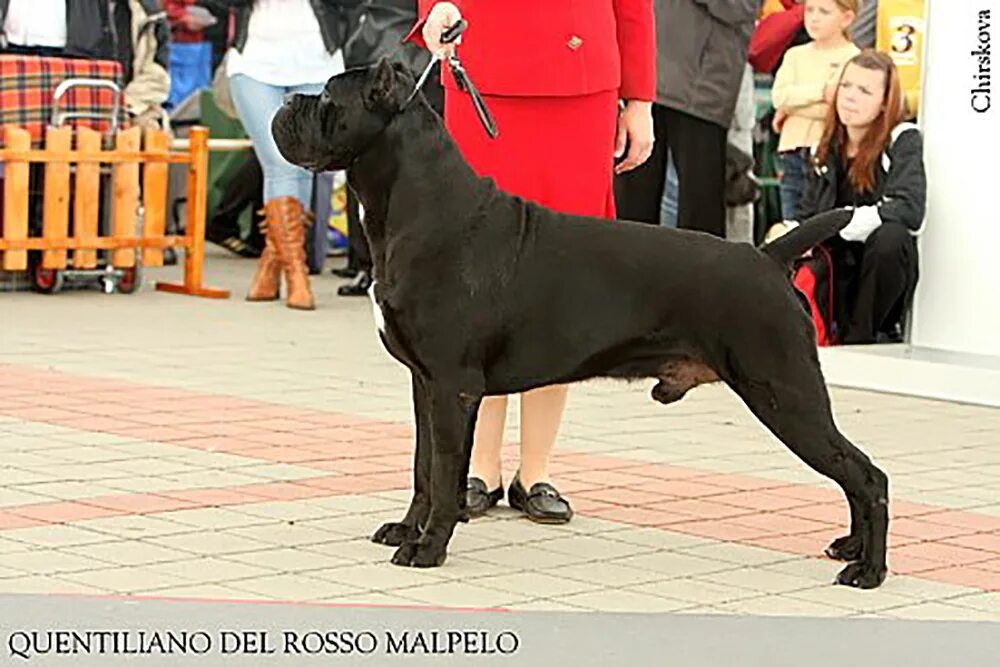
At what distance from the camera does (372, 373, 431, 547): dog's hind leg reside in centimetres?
611

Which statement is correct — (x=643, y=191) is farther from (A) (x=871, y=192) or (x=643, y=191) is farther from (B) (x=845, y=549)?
(B) (x=845, y=549)

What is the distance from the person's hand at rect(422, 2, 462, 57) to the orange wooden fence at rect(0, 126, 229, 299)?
6.52m

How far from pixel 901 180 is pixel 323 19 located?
388cm

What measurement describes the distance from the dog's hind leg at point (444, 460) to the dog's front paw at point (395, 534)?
18 cm

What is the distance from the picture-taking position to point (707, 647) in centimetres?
508

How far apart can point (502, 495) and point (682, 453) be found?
1.32 metres

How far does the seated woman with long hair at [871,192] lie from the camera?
33.1ft

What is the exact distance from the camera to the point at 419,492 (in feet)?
20.2

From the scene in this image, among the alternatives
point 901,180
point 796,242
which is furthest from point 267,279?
point 796,242

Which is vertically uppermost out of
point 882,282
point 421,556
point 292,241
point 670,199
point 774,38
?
point 774,38

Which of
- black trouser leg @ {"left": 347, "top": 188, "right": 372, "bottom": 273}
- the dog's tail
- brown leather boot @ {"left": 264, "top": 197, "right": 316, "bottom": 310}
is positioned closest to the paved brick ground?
the dog's tail

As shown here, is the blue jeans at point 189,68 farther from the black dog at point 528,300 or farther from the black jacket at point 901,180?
the black dog at point 528,300

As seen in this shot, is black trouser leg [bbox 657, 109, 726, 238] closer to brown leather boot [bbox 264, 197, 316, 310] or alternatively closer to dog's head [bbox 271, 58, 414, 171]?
brown leather boot [bbox 264, 197, 316, 310]

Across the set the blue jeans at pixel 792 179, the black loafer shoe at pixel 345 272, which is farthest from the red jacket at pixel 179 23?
the blue jeans at pixel 792 179
